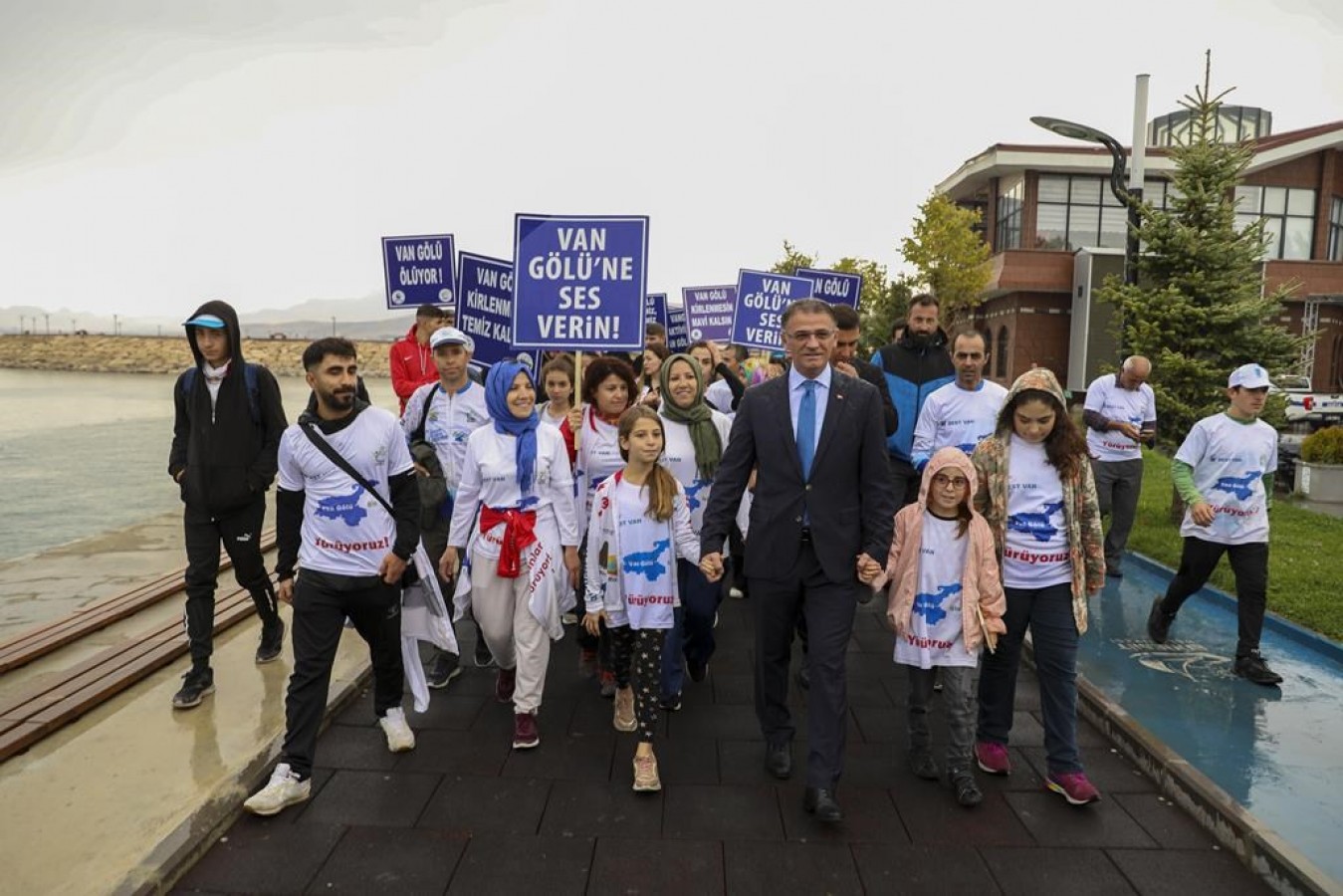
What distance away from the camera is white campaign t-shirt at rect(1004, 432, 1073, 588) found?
422 centimetres

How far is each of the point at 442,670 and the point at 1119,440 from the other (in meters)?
6.58

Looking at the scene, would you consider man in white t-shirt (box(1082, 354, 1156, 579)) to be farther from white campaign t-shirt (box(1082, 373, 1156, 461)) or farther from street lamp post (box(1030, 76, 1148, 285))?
street lamp post (box(1030, 76, 1148, 285))

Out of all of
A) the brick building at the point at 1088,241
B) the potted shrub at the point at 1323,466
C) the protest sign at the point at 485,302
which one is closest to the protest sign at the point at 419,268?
the protest sign at the point at 485,302

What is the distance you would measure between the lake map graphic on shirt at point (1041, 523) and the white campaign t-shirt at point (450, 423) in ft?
11.0

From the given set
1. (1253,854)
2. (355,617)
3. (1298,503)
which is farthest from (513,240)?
(1298,503)

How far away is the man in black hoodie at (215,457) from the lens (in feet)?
17.0

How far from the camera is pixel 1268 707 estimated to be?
5.28m

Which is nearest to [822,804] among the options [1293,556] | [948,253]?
[1293,556]

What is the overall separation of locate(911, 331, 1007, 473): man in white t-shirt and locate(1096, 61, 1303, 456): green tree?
25.5ft

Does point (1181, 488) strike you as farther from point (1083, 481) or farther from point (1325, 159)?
point (1325, 159)

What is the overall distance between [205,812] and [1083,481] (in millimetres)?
4330

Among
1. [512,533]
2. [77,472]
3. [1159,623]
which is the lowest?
[77,472]

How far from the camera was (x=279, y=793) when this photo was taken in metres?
3.88

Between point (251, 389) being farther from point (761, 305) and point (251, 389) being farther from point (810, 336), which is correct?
point (761, 305)
